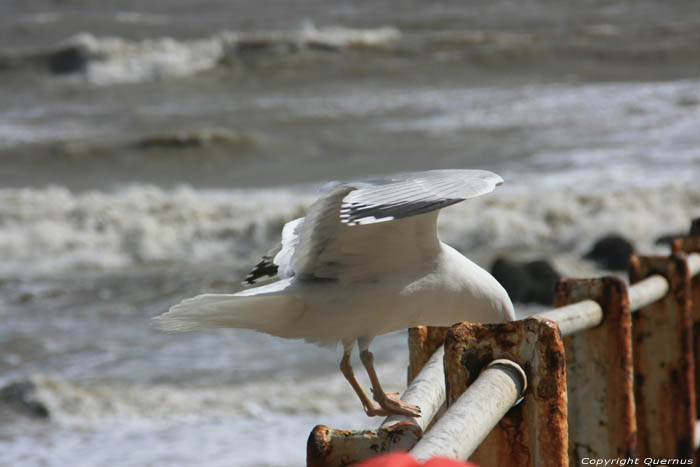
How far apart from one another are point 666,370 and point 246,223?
9.22m

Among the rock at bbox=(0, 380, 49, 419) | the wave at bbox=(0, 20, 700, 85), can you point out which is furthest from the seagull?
the wave at bbox=(0, 20, 700, 85)

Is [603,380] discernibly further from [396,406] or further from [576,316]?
→ [396,406]

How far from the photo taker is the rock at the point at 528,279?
24.6 feet

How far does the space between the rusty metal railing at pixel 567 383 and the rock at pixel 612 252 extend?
218 inches

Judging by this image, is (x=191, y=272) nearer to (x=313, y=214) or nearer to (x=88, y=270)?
(x=88, y=270)

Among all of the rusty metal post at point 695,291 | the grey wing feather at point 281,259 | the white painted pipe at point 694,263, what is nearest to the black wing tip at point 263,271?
the grey wing feather at point 281,259

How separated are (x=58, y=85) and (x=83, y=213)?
39.5 feet

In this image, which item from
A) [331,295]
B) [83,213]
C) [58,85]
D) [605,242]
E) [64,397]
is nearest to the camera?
[331,295]

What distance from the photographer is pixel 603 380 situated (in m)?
2.26

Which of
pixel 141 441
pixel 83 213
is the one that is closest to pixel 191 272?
pixel 83 213

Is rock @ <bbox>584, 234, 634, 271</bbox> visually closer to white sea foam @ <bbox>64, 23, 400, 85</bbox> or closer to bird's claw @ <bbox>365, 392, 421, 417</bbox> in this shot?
bird's claw @ <bbox>365, 392, 421, 417</bbox>

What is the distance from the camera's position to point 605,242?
30.5ft

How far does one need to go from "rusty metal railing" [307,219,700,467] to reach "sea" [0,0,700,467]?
218cm

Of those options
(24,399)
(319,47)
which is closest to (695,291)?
(24,399)
